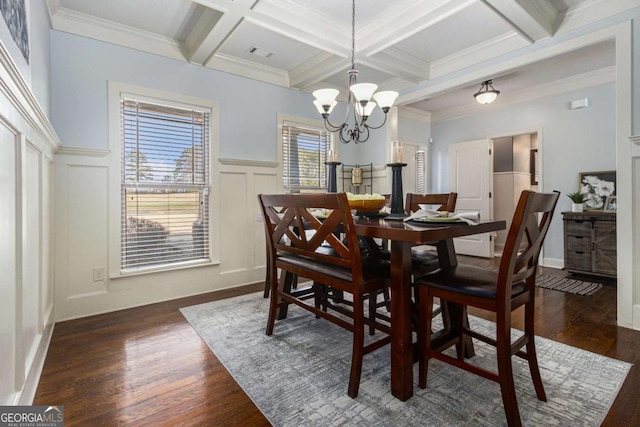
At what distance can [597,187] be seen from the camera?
4.04 m

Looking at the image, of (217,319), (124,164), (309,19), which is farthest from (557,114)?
(124,164)

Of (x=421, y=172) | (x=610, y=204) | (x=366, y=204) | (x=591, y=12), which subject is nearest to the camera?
(x=366, y=204)

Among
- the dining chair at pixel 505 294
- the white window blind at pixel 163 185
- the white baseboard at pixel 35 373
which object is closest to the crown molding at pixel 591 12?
the dining chair at pixel 505 294

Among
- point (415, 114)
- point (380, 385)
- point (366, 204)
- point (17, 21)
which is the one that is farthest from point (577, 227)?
point (17, 21)

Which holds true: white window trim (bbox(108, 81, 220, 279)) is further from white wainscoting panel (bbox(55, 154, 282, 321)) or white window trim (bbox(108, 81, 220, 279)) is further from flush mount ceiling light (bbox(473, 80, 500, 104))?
flush mount ceiling light (bbox(473, 80, 500, 104))

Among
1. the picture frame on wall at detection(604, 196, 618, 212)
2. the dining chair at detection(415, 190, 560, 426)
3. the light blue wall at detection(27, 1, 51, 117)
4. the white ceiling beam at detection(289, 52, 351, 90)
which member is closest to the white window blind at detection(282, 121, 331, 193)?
the white ceiling beam at detection(289, 52, 351, 90)

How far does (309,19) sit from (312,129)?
5.03 ft

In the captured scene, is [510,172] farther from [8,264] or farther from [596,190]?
[8,264]

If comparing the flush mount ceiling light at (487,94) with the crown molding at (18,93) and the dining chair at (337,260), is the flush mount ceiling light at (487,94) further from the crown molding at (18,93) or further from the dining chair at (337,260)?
the crown molding at (18,93)

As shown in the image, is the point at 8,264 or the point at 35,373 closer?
the point at 8,264

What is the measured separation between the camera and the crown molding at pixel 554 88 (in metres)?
3.97

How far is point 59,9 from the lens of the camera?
255cm

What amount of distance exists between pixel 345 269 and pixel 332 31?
7.72 feet

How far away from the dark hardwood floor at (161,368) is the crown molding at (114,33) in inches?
94.1
